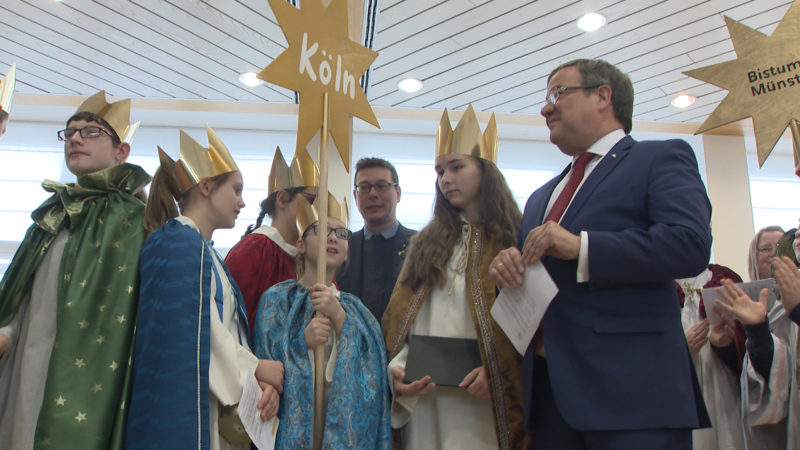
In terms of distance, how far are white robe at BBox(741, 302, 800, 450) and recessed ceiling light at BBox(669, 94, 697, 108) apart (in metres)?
3.86

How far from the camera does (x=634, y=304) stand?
4.91ft

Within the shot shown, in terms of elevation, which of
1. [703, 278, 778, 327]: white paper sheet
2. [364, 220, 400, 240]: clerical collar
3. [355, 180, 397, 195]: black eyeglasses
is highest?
[355, 180, 397, 195]: black eyeglasses

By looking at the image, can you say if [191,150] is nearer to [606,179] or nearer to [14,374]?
[14,374]

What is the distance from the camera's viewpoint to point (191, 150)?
2088 millimetres

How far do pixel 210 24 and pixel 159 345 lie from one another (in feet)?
11.9

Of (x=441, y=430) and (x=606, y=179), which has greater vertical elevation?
(x=606, y=179)

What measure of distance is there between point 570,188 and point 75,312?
142cm

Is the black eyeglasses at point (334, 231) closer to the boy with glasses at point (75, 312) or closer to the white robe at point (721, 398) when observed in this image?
the boy with glasses at point (75, 312)

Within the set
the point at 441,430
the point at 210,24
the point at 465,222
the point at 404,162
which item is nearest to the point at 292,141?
the point at 404,162

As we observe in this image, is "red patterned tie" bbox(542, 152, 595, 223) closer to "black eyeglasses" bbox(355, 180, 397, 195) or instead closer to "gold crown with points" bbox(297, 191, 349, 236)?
"gold crown with points" bbox(297, 191, 349, 236)

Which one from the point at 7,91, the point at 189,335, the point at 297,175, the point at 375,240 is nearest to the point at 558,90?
the point at 189,335

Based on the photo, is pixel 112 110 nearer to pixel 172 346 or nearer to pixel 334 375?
pixel 172 346

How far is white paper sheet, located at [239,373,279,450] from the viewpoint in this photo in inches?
68.5

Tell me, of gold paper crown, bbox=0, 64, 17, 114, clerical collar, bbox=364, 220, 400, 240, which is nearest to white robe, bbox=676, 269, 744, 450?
clerical collar, bbox=364, 220, 400, 240
